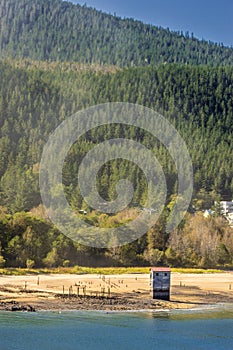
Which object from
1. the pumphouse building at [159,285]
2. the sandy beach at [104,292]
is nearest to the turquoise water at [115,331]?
the sandy beach at [104,292]

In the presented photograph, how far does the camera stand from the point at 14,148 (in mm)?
129000

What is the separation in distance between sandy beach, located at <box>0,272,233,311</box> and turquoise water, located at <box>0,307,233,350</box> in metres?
2.98

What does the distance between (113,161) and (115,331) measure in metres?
75.6

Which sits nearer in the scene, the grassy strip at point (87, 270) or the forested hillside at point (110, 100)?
the grassy strip at point (87, 270)

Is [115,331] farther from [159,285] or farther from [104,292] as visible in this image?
[104,292]

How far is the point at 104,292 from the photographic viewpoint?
59688mm

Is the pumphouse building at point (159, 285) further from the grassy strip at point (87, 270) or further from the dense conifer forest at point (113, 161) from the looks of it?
the dense conifer forest at point (113, 161)

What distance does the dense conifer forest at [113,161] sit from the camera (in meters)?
78.2

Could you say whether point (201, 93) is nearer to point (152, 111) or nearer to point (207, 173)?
point (152, 111)

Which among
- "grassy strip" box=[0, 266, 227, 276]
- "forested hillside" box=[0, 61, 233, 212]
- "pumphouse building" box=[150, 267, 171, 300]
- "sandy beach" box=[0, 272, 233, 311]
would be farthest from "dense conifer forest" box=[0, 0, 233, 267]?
"pumphouse building" box=[150, 267, 171, 300]

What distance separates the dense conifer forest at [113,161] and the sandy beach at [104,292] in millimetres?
8751

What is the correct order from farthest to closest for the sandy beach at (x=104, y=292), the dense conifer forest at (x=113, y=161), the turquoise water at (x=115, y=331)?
the dense conifer forest at (x=113, y=161) < the sandy beach at (x=104, y=292) < the turquoise water at (x=115, y=331)

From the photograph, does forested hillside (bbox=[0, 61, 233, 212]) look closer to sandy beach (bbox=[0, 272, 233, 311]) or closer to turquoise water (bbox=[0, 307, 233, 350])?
sandy beach (bbox=[0, 272, 233, 311])

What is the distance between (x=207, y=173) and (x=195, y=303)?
65.0 metres
